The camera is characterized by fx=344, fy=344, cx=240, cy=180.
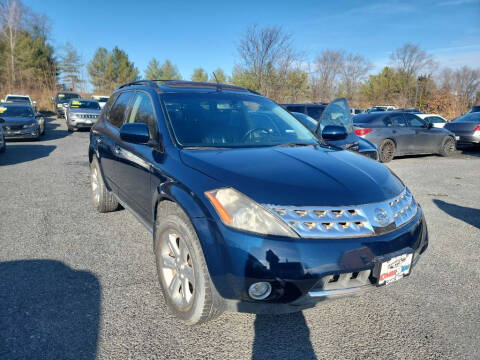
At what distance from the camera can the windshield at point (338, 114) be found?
5.16 m

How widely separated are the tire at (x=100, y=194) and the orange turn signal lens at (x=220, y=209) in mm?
2617

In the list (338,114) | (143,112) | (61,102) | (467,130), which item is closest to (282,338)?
(143,112)

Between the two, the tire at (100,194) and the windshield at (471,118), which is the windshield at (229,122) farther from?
the windshield at (471,118)

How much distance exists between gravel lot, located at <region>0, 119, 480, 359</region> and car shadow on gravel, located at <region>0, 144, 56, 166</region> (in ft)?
17.7

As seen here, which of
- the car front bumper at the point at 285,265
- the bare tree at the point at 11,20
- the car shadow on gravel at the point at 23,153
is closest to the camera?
the car front bumper at the point at 285,265

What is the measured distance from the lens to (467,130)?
12.0m

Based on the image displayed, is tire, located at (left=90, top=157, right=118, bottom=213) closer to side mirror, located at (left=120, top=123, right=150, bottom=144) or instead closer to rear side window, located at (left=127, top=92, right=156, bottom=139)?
rear side window, located at (left=127, top=92, right=156, bottom=139)

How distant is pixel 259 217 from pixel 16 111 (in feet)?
46.6

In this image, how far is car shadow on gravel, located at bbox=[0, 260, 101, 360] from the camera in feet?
6.84

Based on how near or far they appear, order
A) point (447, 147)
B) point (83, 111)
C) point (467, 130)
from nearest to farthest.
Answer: point (447, 147) < point (467, 130) < point (83, 111)

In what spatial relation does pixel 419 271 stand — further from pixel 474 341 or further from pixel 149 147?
pixel 149 147

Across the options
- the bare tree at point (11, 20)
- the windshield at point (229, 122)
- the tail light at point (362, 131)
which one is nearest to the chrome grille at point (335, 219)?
the windshield at point (229, 122)

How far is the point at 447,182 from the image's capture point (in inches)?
289

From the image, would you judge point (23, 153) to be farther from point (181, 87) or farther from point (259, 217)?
point (259, 217)
